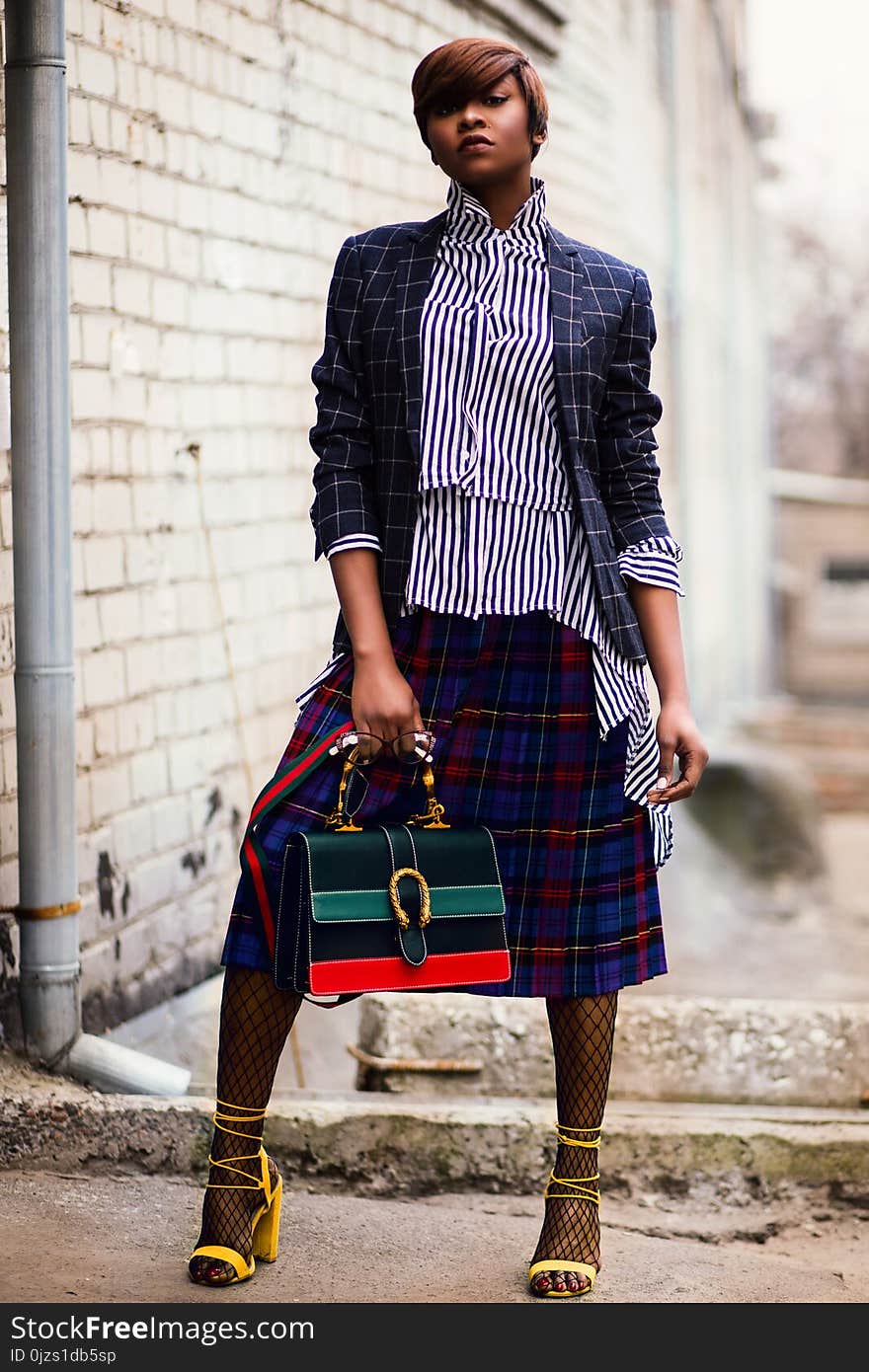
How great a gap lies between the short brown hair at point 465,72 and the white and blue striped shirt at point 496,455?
12 centimetres

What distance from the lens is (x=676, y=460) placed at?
468 inches

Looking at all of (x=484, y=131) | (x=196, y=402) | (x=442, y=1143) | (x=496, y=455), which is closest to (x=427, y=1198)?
(x=442, y=1143)

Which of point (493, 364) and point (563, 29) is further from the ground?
point (563, 29)

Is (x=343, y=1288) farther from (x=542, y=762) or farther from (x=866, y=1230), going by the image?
(x=866, y=1230)

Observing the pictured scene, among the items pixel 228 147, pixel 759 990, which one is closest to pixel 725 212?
pixel 759 990

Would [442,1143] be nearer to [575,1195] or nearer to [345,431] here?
[575,1195]

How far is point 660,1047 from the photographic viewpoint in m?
3.89

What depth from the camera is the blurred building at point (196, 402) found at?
3857 millimetres

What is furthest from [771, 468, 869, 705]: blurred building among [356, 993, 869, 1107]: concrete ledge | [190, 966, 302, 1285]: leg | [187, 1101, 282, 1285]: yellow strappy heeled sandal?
[190, 966, 302, 1285]: leg

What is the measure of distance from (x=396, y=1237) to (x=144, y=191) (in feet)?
8.72

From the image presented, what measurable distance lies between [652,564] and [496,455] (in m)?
0.28

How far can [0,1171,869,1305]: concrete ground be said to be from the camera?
245 centimetres

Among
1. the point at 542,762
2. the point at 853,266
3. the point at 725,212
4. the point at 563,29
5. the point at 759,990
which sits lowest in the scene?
the point at 759,990
